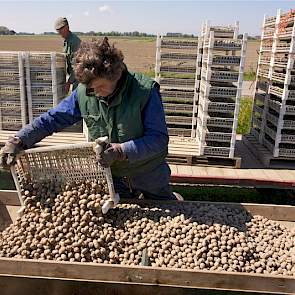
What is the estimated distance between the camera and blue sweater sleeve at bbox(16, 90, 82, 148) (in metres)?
3.26

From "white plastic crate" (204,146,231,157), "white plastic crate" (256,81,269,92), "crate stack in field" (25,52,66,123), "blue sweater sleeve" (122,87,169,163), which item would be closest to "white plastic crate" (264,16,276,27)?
"white plastic crate" (256,81,269,92)

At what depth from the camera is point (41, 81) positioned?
690 centimetres

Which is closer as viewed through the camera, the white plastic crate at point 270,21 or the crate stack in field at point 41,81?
the white plastic crate at point 270,21

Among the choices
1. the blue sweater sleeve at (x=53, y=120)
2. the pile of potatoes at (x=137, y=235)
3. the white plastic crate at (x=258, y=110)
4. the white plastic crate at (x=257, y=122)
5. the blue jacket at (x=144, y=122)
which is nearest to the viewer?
the pile of potatoes at (x=137, y=235)

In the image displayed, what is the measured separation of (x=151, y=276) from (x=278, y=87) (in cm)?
459

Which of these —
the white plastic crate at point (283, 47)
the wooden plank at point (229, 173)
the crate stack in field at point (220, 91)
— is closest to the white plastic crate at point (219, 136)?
the crate stack in field at point (220, 91)

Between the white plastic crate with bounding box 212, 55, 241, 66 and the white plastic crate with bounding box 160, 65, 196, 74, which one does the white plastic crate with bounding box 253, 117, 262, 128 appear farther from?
the white plastic crate with bounding box 212, 55, 241, 66

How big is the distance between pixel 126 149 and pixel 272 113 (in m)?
4.28

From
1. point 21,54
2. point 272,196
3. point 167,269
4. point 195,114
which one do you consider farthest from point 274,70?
point 167,269

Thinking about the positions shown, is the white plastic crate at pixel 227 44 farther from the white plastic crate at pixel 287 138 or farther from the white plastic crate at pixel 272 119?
Answer: the white plastic crate at pixel 287 138

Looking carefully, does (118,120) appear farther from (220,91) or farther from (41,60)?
(41,60)

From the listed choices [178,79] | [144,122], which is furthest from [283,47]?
[144,122]

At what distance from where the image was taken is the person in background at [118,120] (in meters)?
2.76

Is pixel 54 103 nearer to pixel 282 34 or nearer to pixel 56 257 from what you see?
Answer: pixel 282 34
